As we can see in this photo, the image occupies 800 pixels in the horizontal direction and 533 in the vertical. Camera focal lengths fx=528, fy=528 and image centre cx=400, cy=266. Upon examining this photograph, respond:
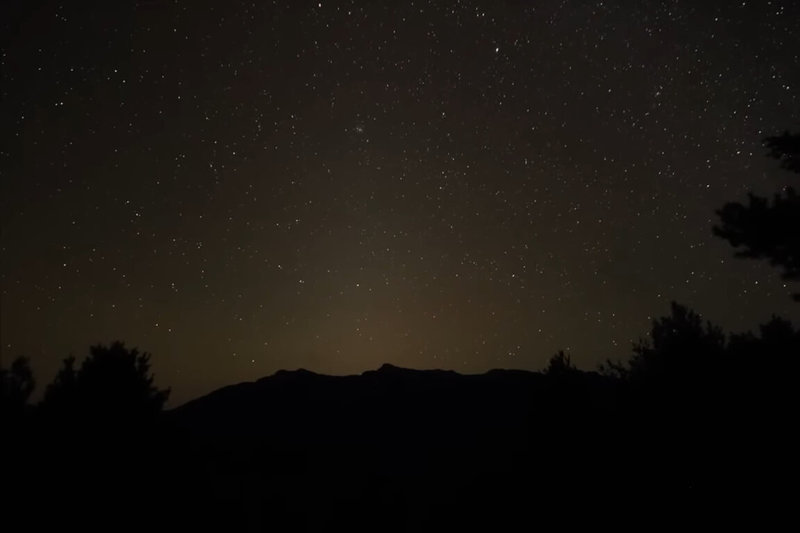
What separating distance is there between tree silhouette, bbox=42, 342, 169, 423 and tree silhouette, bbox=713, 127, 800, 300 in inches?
366

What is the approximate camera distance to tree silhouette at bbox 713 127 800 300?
822 centimetres

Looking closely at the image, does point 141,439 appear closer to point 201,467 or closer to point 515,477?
point 201,467

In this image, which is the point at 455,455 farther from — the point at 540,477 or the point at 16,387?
the point at 16,387

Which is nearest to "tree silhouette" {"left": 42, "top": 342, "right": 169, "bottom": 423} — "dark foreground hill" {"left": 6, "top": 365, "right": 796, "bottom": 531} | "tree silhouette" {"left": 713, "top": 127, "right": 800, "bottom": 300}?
"dark foreground hill" {"left": 6, "top": 365, "right": 796, "bottom": 531}

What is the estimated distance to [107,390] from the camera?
693 cm

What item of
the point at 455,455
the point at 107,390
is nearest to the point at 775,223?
the point at 107,390

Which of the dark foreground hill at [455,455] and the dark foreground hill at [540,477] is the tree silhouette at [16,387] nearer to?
the dark foreground hill at [540,477]

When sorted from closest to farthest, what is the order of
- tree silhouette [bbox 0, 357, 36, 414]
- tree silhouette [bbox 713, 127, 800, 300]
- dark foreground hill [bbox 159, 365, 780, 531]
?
1. tree silhouette [bbox 0, 357, 36, 414]
2. tree silhouette [bbox 713, 127, 800, 300]
3. dark foreground hill [bbox 159, 365, 780, 531]

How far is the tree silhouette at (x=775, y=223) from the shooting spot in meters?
8.22

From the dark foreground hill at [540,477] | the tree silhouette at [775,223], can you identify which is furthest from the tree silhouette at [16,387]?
the tree silhouette at [775,223]

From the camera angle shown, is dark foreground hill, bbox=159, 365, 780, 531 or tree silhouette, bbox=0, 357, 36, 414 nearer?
tree silhouette, bbox=0, 357, 36, 414

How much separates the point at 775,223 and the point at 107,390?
10.1 metres

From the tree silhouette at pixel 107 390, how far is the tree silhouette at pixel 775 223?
9305 mm

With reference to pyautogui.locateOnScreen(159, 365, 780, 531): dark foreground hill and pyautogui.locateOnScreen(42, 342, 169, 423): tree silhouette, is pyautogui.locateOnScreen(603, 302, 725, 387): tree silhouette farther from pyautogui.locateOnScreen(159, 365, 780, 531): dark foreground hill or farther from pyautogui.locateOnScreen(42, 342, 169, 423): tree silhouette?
pyautogui.locateOnScreen(42, 342, 169, 423): tree silhouette
